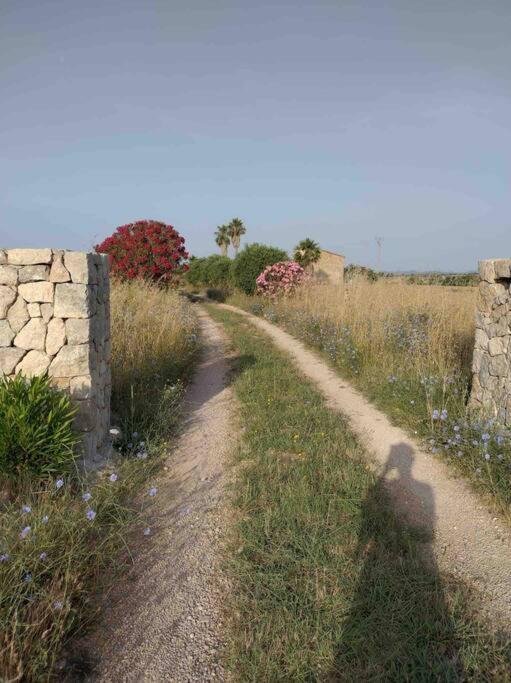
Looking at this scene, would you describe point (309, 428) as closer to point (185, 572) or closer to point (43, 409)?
point (185, 572)

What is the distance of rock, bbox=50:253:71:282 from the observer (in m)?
3.79

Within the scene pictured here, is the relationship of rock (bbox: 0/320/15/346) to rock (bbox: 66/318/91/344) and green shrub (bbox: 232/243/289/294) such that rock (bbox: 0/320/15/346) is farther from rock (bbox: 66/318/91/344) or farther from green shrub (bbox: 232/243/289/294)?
green shrub (bbox: 232/243/289/294)

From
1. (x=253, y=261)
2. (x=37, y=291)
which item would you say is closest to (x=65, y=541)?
(x=37, y=291)

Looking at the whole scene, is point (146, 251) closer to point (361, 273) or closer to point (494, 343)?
point (361, 273)

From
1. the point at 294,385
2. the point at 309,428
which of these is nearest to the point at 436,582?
the point at 309,428

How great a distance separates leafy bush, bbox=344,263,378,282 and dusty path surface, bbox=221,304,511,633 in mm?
7371

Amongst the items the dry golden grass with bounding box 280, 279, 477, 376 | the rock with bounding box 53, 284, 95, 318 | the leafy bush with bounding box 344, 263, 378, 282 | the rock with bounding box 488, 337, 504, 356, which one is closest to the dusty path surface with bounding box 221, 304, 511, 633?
the rock with bounding box 488, 337, 504, 356

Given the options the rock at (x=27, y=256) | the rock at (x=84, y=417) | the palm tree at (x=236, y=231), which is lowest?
the rock at (x=84, y=417)

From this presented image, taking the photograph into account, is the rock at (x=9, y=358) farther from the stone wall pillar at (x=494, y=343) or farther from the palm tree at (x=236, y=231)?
the palm tree at (x=236, y=231)

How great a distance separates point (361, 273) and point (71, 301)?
10.4 metres

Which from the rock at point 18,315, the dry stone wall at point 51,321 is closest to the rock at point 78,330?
the dry stone wall at point 51,321

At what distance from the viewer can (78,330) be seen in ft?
12.6

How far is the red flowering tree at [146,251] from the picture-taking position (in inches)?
665

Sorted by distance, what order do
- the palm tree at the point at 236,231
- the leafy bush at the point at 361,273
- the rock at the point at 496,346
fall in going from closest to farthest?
the rock at the point at 496,346
the leafy bush at the point at 361,273
the palm tree at the point at 236,231
